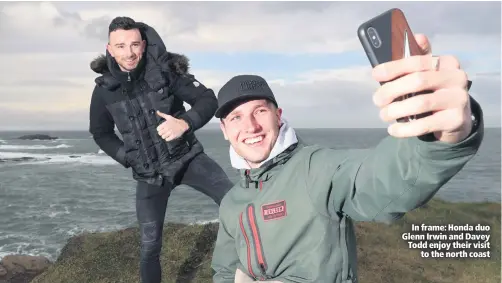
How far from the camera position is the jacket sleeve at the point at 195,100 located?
5.73 metres

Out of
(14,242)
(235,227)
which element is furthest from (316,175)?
(14,242)

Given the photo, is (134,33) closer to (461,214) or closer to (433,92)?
(433,92)

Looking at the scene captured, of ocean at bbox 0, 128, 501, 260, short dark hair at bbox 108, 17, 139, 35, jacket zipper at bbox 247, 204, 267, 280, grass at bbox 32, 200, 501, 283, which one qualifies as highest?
short dark hair at bbox 108, 17, 139, 35

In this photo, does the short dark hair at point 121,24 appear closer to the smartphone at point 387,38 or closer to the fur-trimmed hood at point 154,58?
the fur-trimmed hood at point 154,58

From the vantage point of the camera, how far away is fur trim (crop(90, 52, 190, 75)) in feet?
19.5

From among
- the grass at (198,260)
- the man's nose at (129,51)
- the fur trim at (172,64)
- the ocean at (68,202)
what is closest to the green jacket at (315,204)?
the man's nose at (129,51)

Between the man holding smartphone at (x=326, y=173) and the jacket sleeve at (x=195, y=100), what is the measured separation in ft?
7.91

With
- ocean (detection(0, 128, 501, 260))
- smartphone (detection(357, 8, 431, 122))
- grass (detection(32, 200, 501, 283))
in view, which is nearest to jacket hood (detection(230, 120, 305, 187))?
smartphone (detection(357, 8, 431, 122))

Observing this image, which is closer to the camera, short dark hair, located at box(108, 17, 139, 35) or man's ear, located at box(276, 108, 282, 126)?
man's ear, located at box(276, 108, 282, 126)

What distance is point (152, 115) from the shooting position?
5738mm

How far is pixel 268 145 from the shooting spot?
2.94 m

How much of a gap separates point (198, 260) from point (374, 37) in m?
8.98

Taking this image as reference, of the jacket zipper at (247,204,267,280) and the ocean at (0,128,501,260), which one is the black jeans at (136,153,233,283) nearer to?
the jacket zipper at (247,204,267,280)

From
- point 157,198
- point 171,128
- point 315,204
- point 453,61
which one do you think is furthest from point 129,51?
point 453,61
